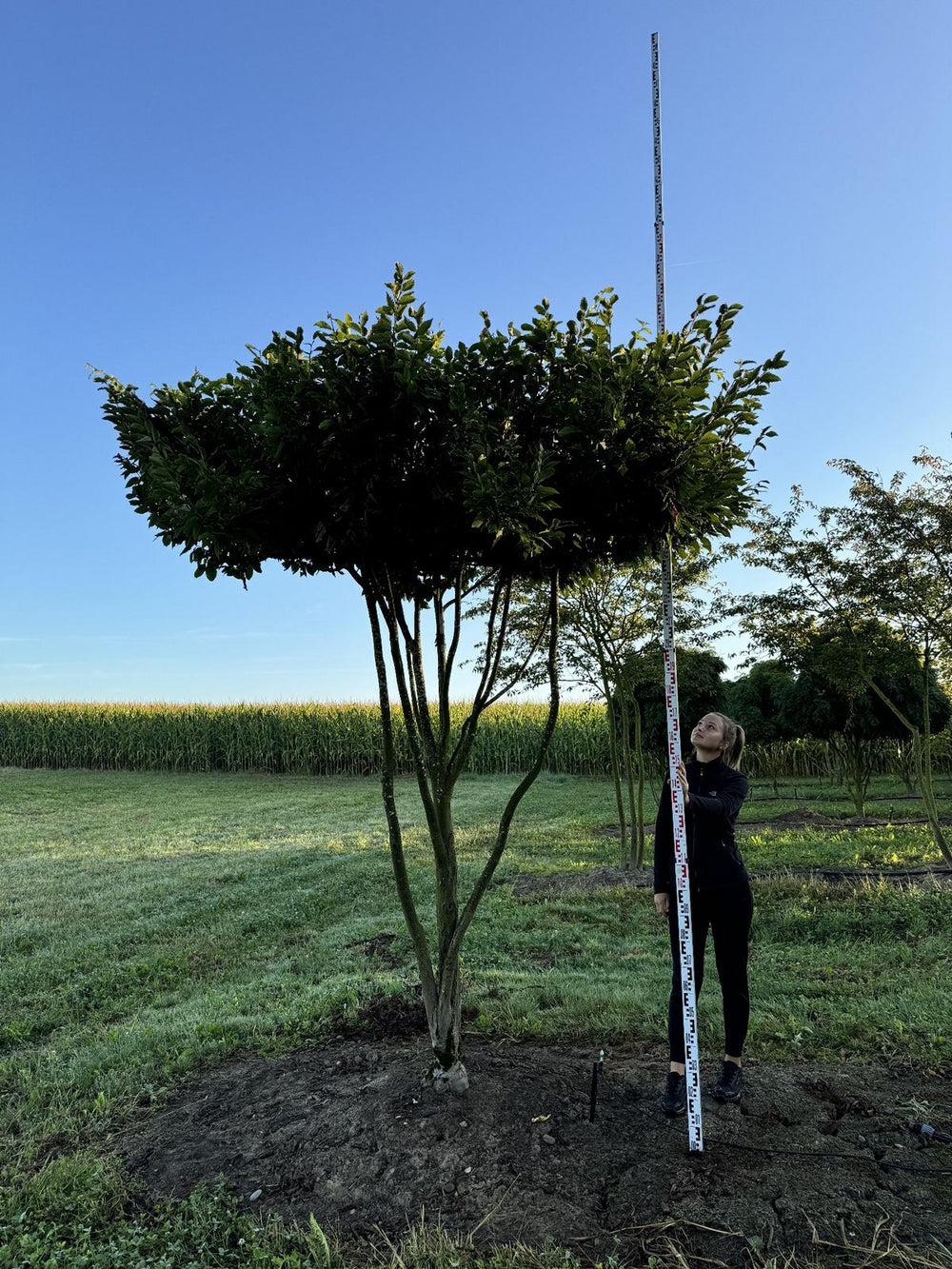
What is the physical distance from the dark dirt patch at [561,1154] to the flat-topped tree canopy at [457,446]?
111 inches

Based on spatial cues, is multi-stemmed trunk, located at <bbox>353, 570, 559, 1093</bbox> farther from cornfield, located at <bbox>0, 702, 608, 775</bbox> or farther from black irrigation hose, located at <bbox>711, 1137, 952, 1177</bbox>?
cornfield, located at <bbox>0, 702, 608, 775</bbox>

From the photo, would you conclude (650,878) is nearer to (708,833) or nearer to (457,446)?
(708,833)

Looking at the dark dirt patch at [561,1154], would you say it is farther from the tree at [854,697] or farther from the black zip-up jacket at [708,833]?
the tree at [854,697]

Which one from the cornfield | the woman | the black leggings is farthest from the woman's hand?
the cornfield

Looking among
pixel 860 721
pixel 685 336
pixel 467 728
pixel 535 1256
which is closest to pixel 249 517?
pixel 467 728

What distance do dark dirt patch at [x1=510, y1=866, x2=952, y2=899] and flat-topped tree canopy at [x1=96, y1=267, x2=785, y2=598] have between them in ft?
24.3

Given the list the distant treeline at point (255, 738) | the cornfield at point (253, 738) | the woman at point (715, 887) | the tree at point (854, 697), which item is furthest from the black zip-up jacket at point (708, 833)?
the cornfield at point (253, 738)

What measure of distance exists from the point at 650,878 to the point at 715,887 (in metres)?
7.08

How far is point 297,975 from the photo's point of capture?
7.43 metres

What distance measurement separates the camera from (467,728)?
15.2ft

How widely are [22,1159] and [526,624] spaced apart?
7.29 metres

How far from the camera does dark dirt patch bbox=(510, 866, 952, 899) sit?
32.2 ft

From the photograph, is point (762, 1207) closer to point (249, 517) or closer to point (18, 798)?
point (249, 517)

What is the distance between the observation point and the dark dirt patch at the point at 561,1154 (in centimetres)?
340
